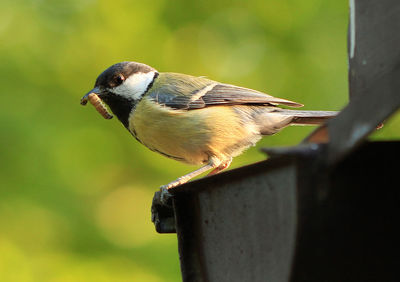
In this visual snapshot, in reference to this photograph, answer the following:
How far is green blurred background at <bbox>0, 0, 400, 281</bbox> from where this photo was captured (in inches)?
164

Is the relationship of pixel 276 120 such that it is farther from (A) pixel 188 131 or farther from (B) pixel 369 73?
(B) pixel 369 73

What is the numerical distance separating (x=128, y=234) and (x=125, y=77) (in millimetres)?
1294

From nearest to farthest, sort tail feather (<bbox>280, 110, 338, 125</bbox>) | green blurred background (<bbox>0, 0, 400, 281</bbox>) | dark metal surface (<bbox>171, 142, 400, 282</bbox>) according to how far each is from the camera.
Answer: dark metal surface (<bbox>171, 142, 400, 282</bbox>) → tail feather (<bbox>280, 110, 338, 125</bbox>) → green blurred background (<bbox>0, 0, 400, 281</bbox>)

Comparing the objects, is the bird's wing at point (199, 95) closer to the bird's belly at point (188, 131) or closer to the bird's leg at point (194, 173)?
the bird's belly at point (188, 131)

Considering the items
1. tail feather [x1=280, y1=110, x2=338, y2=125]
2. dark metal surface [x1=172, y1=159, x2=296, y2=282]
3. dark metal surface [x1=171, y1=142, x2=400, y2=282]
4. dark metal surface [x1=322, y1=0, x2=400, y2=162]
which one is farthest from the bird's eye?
dark metal surface [x1=171, y1=142, x2=400, y2=282]

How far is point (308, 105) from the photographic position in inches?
175

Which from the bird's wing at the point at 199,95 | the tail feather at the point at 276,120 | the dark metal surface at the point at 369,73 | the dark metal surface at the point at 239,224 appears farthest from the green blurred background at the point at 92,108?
the dark metal surface at the point at 369,73

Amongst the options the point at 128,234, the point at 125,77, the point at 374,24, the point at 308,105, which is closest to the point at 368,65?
the point at 374,24

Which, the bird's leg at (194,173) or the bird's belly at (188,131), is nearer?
the bird's leg at (194,173)

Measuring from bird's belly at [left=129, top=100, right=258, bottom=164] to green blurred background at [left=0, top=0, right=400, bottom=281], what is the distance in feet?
2.72

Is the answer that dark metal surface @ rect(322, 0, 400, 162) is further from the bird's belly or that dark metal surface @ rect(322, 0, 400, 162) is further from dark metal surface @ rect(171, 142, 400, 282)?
the bird's belly

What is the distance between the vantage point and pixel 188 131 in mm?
3447

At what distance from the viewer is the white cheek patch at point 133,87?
3.71m

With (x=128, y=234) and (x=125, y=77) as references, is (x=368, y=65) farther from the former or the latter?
(x=128, y=234)
